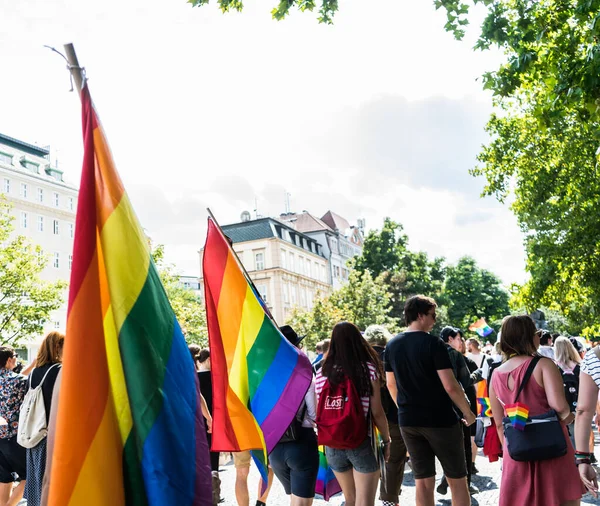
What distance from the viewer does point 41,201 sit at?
6669 centimetres

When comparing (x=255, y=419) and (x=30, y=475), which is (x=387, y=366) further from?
(x=30, y=475)

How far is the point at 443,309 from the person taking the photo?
61406 millimetres

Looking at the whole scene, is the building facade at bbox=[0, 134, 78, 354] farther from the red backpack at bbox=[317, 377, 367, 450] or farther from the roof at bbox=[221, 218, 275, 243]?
the red backpack at bbox=[317, 377, 367, 450]

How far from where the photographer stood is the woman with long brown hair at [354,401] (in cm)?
590

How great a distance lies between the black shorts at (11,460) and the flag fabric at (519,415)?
16.9 ft

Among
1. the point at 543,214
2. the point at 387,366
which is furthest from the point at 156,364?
the point at 543,214

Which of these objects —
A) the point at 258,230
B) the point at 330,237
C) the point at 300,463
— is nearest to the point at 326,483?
the point at 300,463

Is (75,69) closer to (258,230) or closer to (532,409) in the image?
(532,409)

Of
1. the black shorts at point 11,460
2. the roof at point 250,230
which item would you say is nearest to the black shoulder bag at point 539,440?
the black shorts at point 11,460

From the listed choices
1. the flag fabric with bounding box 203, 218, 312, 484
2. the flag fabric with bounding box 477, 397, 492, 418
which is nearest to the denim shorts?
the flag fabric with bounding box 203, 218, 312, 484

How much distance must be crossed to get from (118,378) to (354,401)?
3559 mm

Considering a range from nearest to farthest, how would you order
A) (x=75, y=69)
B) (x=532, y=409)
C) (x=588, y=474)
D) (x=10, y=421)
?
(x=75, y=69), (x=588, y=474), (x=532, y=409), (x=10, y=421)

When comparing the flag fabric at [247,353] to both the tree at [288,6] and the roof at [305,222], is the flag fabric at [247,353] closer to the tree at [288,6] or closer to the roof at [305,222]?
the tree at [288,6]

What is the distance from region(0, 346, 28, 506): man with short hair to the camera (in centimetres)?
738
